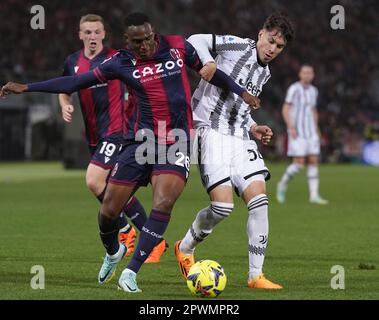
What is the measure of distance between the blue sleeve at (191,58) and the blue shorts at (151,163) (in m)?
0.68

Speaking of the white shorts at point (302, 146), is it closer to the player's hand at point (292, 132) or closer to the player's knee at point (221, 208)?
the player's hand at point (292, 132)

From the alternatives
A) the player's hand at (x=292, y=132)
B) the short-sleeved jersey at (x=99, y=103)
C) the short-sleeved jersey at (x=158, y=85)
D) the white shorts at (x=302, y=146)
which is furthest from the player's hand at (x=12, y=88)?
the white shorts at (x=302, y=146)

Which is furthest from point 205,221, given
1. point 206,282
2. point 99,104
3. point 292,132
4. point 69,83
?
point 292,132

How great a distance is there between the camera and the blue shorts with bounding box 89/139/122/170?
441 inches

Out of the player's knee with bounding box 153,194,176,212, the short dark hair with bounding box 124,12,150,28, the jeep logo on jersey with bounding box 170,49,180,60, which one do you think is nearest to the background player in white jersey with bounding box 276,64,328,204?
the jeep logo on jersey with bounding box 170,49,180,60

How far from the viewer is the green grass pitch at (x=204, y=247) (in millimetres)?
8758

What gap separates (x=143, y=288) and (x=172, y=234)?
4878 millimetres

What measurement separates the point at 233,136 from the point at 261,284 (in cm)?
135

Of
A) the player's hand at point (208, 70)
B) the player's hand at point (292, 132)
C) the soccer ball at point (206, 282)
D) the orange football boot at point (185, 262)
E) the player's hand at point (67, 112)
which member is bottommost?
the player's hand at point (292, 132)

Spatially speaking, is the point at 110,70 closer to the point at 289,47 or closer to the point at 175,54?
the point at 175,54

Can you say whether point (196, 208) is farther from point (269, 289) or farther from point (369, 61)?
point (369, 61)

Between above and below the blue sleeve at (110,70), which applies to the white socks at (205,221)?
below

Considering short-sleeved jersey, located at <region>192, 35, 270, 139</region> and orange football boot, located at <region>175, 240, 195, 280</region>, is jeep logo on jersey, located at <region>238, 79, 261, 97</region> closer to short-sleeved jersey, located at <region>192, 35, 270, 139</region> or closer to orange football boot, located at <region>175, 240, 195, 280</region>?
short-sleeved jersey, located at <region>192, 35, 270, 139</region>

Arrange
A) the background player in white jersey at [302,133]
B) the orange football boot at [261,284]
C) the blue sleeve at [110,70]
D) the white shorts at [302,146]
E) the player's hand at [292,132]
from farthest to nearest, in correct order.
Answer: the white shorts at [302,146]
the background player in white jersey at [302,133]
the player's hand at [292,132]
the orange football boot at [261,284]
the blue sleeve at [110,70]
